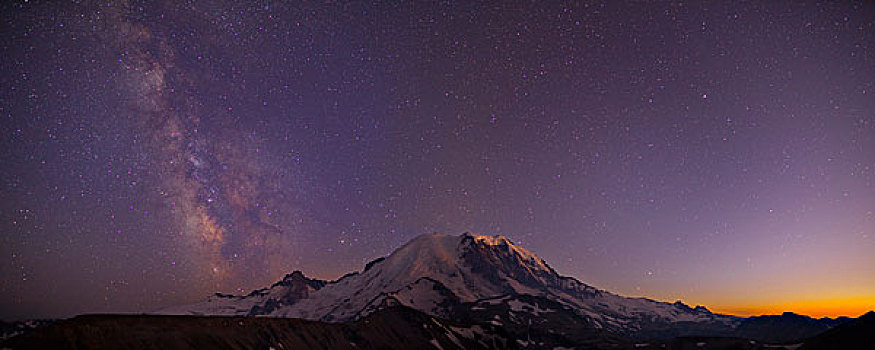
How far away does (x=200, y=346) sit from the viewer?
102750mm

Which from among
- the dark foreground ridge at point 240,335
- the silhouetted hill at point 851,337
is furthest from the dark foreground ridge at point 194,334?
the silhouetted hill at point 851,337

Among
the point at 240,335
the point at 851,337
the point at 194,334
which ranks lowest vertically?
the point at 851,337

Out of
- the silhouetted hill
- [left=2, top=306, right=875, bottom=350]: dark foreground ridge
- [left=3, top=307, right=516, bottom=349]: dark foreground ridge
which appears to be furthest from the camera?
the silhouetted hill

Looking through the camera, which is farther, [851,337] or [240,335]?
[851,337]

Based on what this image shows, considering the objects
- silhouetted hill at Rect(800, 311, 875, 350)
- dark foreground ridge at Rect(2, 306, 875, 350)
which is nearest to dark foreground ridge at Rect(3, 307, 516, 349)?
dark foreground ridge at Rect(2, 306, 875, 350)

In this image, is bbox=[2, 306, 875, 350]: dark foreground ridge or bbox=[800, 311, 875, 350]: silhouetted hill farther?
bbox=[800, 311, 875, 350]: silhouetted hill

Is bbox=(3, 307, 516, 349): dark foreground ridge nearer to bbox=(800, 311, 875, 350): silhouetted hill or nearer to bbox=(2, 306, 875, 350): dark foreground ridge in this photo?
bbox=(2, 306, 875, 350): dark foreground ridge

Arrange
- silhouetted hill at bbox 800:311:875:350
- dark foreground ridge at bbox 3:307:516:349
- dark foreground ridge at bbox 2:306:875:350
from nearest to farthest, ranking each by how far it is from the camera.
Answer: dark foreground ridge at bbox 3:307:516:349 < dark foreground ridge at bbox 2:306:875:350 < silhouetted hill at bbox 800:311:875:350

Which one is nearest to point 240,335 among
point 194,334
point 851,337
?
point 194,334

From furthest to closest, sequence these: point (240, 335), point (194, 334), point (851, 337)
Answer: point (851, 337), point (240, 335), point (194, 334)

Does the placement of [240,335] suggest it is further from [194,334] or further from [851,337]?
[851,337]

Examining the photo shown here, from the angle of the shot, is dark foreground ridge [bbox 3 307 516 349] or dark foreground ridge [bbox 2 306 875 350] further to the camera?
dark foreground ridge [bbox 2 306 875 350]

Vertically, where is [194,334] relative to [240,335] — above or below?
above

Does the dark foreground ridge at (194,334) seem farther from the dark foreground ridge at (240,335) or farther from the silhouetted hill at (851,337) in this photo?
the silhouetted hill at (851,337)
